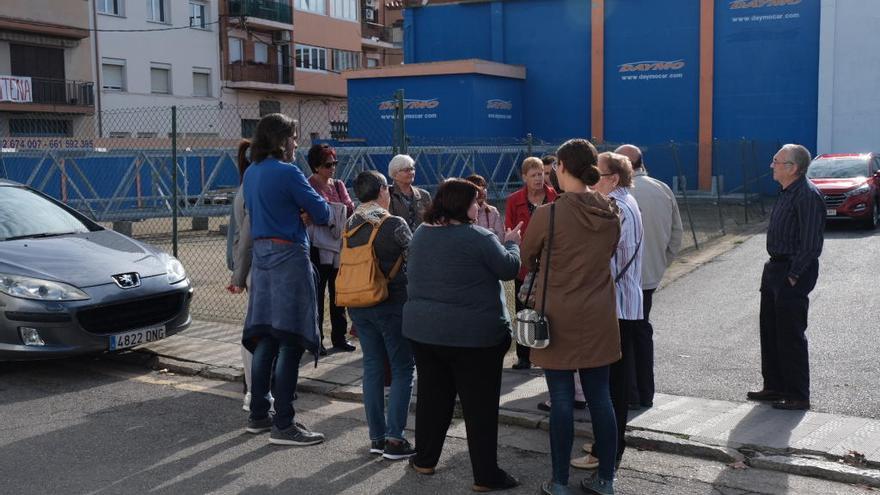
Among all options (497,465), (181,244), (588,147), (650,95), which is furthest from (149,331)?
(650,95)

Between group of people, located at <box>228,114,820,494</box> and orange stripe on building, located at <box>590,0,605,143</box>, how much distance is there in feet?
79.1

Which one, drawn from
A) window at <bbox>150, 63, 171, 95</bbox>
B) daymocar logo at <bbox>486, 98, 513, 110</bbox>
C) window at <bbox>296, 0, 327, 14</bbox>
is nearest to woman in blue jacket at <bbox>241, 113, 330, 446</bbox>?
daymocar logo at <bbox>486, 98, 513, 110</bbox>

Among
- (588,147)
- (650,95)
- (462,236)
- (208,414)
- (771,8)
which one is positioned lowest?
(208,414)

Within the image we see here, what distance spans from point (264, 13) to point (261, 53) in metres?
2.16

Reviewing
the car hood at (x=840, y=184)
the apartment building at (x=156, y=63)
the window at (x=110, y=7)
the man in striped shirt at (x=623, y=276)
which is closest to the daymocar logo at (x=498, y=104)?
the car hood at (x=840, y=184)

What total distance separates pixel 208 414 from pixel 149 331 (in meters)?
1.42

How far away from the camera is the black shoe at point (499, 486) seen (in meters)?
4.74

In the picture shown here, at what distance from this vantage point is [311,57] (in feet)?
161

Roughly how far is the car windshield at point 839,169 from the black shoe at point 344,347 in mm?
13669

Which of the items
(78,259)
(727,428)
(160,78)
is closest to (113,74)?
(160,78)

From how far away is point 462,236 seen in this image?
14.8ft

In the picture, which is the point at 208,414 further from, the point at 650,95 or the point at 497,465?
the point at 650,95

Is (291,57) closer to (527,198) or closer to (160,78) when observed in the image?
(160,78)

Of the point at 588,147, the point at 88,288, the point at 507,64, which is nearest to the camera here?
the point at 588,147
